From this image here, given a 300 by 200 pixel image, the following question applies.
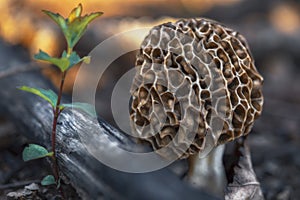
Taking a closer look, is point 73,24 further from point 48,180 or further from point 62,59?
point 48,180

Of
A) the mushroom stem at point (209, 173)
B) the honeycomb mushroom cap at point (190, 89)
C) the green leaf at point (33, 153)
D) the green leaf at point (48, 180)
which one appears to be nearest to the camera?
the green leaf at point (33, 153)

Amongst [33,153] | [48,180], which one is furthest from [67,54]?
[48,180]

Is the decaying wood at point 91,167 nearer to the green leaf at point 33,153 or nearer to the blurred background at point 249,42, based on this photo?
the green leaf at point 33,153

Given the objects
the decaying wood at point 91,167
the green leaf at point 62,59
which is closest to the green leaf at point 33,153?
the decaying wood at point 91,167

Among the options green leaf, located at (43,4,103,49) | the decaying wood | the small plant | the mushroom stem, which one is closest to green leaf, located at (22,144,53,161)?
the small plant

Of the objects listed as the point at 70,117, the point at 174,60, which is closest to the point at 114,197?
the point at 70,117

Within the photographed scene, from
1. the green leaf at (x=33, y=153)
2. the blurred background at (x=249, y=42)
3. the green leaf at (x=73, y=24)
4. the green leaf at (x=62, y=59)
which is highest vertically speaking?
the green leaf at (x=73, y=24)
